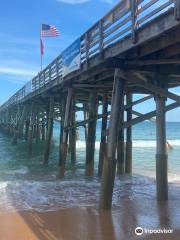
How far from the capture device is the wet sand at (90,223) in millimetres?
7156

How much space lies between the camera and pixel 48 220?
8.17 m

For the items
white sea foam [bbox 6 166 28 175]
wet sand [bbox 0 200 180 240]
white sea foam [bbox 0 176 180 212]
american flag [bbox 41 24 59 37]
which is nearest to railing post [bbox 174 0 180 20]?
wet sand [bbox 0 200 180 240]

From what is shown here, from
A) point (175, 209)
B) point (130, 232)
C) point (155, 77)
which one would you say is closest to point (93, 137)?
point (155, 77)

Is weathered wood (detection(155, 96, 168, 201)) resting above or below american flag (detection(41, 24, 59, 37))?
below

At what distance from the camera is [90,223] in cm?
788

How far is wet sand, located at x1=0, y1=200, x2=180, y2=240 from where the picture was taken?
7.16 metres

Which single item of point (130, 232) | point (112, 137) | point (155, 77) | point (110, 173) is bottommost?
point (130, 232)

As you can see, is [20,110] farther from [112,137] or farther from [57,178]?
[112,137]

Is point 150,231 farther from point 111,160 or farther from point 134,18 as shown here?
point 134,18

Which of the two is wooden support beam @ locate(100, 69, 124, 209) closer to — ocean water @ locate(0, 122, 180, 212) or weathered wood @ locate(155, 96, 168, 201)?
ocean water @ locate(0, 122, 180, 212)

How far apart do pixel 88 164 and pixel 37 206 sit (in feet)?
15.9

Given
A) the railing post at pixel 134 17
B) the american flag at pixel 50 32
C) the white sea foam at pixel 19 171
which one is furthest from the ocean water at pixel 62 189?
the american flag at pixel 50 32

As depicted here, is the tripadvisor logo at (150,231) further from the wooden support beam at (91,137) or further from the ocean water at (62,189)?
the wooden support beam at (91,137)

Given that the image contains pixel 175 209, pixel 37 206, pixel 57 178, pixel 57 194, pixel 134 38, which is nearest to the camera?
pixel 134 38
